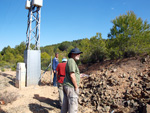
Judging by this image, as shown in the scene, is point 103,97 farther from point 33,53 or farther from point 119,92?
point 33,53

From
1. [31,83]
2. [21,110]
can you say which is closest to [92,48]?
[31,83]

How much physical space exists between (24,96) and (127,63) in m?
5.19

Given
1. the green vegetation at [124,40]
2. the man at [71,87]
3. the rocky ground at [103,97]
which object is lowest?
the rocky ground at [103,97]

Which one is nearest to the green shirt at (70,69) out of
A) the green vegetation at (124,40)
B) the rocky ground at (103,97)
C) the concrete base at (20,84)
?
the rocky ground at (103,97)

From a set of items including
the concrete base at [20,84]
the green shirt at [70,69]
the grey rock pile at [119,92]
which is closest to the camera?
the green shirt at [70,69]

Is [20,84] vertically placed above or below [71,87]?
below

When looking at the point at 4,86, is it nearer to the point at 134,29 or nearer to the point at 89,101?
the point at 89,101

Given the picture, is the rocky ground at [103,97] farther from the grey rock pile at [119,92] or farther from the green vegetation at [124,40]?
the green vegetation at [124,40]

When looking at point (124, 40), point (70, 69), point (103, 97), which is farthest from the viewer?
point (124, 40)

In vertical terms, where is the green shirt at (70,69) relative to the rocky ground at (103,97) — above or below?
above

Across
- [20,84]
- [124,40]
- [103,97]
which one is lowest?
[103,97]

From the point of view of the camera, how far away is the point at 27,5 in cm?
732

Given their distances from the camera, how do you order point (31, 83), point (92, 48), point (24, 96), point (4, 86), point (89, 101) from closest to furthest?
point (89, 101)
point (24, 96)
point (4, 86)
point (31, 83)
point (92, 48)

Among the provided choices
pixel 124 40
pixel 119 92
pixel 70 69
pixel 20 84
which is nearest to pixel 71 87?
pixel 70 69
